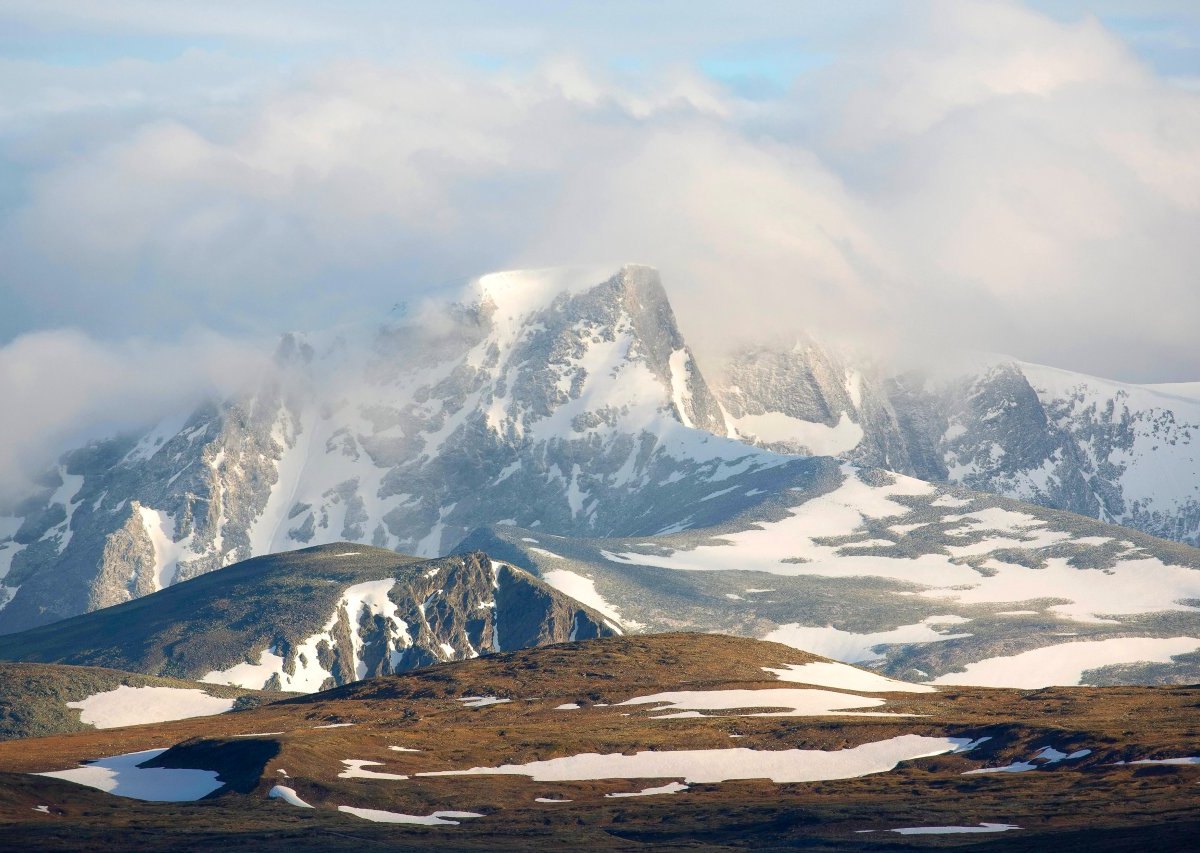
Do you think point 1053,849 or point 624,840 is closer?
point 1053,849

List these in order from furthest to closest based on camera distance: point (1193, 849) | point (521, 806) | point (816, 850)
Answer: point (521, 806)
point (816, 850)
point (1193, 849)

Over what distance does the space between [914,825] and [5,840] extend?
2728 inches

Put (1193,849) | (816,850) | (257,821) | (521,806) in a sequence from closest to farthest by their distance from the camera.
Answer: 1. (1193,849)
2. (816,850)
3. (257,821)
4. (521,806)

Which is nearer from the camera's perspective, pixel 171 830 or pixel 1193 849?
pixel 1193 849

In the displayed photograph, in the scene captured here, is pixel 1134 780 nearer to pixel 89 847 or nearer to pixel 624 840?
pixel 624 840

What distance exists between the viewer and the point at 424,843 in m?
173

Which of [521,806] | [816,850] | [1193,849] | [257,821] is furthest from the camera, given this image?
[521,806]

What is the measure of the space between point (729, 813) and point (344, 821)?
106 ft

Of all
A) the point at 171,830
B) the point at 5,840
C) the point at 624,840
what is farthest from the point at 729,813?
the point at 5,840

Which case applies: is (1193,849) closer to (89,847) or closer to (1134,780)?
(1134,780)

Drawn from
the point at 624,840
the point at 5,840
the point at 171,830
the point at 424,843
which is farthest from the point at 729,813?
the point at 5,840

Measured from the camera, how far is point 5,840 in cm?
16475

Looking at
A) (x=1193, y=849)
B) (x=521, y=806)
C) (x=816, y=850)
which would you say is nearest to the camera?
(x=1193, y=849)

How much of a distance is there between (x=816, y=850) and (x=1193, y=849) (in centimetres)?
2927
